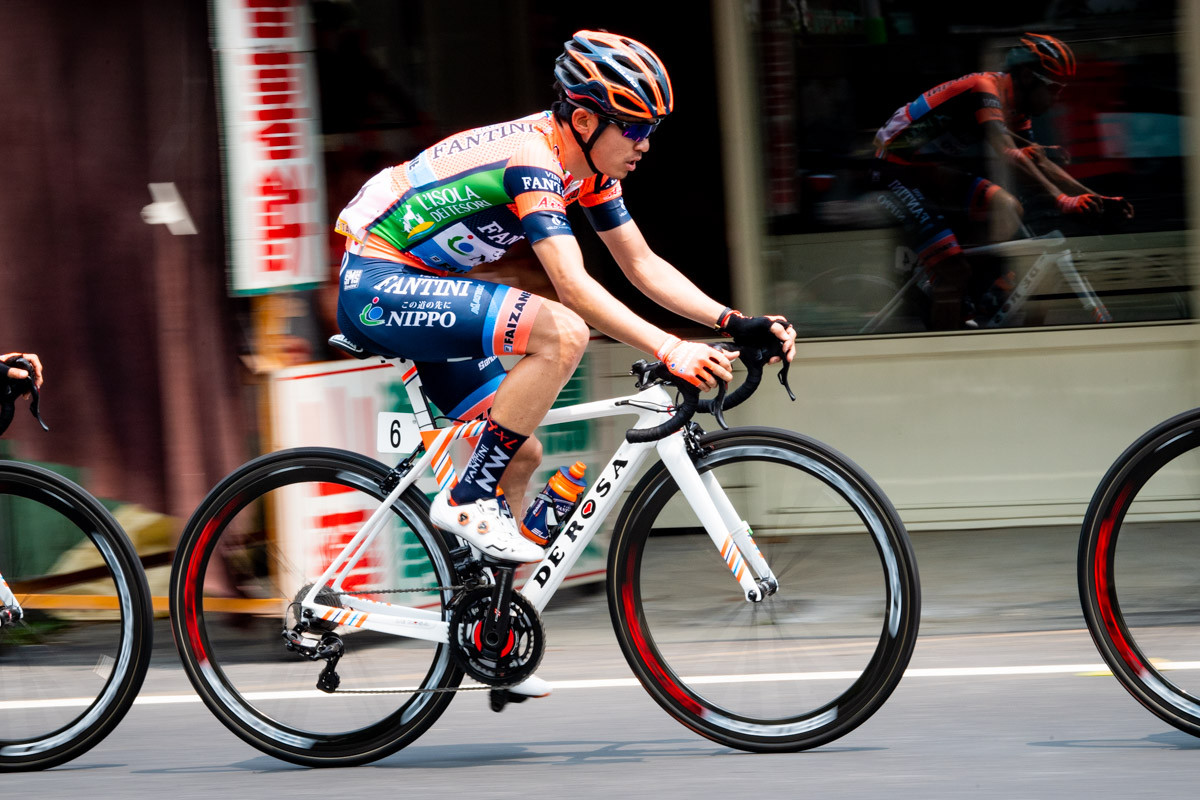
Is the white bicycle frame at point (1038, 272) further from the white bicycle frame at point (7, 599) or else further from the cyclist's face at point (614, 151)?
the white bicycle frame at point (7, 599)

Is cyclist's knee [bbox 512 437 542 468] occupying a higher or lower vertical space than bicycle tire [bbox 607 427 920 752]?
higher

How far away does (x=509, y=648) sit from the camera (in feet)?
13.2

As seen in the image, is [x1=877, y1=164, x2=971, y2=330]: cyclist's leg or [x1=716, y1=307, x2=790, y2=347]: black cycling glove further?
[x1=877, y1=164, x2=971, y2=330]: cyclist's leg

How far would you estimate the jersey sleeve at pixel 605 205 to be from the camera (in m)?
4.21

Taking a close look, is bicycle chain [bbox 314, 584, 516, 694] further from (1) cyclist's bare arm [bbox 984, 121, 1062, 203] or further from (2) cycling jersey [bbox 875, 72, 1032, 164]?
(1) cyclist's bare arm [bbox 984, 121, 1062, 203]

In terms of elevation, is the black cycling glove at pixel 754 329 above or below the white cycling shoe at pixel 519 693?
above

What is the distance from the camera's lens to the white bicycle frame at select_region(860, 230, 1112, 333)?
7.74m

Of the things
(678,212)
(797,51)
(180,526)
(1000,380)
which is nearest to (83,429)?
(180,526)

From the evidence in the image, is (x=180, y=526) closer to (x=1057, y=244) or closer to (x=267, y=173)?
(x=267, y=173)

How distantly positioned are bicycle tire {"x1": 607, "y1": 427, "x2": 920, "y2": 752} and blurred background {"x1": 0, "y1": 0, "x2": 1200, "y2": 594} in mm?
2346

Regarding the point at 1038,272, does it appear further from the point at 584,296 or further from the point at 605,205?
the point at 584,296

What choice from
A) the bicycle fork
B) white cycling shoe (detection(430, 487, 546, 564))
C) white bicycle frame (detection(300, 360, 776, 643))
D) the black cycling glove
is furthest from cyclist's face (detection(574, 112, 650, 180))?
white cycling shoe (detection(430, 487, 546, 564))

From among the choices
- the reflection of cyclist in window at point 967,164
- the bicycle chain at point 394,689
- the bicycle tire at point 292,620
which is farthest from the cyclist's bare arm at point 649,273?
the reflection of cyclist in window at point 967,164

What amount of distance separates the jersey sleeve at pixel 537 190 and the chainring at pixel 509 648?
3.36 feet
